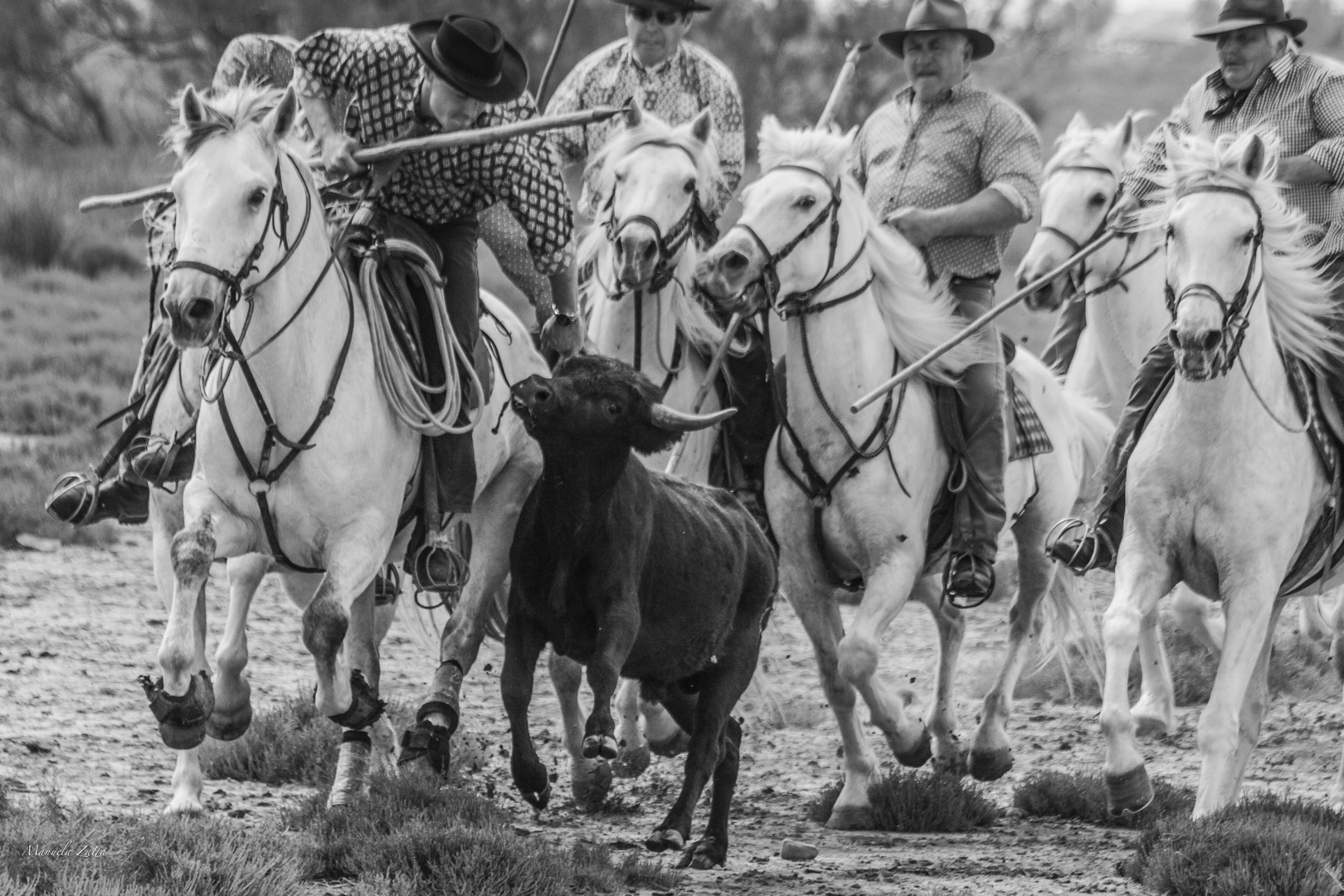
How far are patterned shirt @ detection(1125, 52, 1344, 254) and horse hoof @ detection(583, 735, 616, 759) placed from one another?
3411mm

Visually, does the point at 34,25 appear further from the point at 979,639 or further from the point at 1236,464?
the point at 1236,464

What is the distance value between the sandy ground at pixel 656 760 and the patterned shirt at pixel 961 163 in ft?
7.05

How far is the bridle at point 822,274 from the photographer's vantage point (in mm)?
7496

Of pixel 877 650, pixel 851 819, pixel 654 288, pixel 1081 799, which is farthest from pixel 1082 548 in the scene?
pixel 654 288

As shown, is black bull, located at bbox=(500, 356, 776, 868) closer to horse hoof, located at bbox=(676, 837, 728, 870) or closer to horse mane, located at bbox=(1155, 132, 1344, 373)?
horse hoof, located at bbox=(676, 837, 728, 870)

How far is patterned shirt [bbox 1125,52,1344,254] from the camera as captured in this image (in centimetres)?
776

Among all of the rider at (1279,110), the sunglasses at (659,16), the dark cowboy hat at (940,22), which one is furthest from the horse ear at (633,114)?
the rider at (1279,110)

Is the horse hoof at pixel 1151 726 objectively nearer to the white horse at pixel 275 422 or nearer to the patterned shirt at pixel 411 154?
the white horse at pixel 275 422

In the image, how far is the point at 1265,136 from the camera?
296 inches

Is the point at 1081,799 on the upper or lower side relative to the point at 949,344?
lower

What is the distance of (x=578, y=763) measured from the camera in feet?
25.4

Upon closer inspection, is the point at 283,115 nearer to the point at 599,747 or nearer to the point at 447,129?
the point at 447,129

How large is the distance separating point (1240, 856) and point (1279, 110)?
3.30m

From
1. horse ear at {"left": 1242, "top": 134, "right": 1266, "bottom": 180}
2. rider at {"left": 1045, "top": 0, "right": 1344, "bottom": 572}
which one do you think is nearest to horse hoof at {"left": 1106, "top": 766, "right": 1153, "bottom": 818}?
rider at {"left": 1045, "top": 0, "right": 1344, "bottom": 572}
